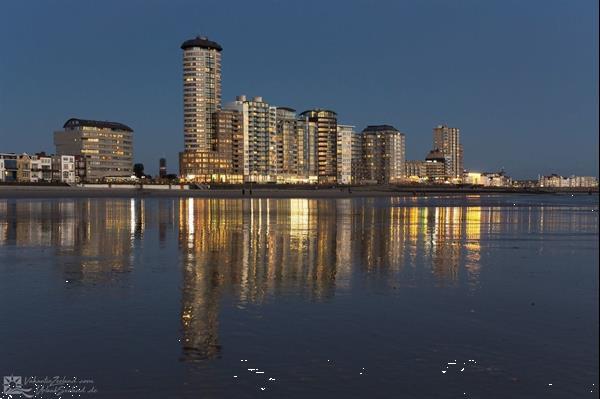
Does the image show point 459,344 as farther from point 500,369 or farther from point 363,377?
point 363,377

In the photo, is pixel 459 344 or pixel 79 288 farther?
pixel 79 288

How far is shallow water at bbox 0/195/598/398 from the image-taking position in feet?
30.5

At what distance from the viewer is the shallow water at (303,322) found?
9281mm

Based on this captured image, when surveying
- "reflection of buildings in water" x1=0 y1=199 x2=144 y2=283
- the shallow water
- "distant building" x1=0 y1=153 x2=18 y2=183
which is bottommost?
the shallow water

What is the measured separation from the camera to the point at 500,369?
32.4ft

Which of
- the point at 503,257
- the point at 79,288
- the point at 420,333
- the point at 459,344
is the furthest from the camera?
the point at 503,257

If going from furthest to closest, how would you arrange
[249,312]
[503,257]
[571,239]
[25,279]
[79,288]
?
[571,239], [503,257], [25,279], [79,288], [249,312]

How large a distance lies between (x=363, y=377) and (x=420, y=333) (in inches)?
121

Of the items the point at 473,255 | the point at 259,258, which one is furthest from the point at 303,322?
the point at 473,255

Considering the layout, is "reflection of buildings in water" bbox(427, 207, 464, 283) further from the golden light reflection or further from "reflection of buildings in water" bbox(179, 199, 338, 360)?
"reflection of buildings in water" bbox(179, 199, 338, 360)

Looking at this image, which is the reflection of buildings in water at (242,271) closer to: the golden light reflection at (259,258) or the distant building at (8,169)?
the golden light reflection at (259,258)

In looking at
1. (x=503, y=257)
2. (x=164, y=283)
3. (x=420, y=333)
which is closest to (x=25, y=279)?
(x=164, y=283)

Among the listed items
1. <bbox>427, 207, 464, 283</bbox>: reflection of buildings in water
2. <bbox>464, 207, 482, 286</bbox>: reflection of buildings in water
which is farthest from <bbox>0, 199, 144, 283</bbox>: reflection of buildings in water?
<bbox>464, 207, 482, 286</bbox>: reflection of buildings in water

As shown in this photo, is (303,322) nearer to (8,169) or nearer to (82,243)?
(82,243)
